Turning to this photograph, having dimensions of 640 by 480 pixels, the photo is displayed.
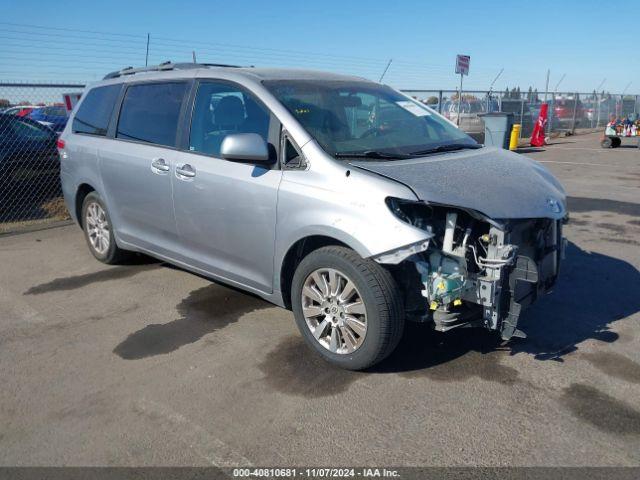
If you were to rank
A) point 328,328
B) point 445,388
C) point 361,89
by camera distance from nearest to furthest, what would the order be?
point 445,388, point 328,328, point 361,89

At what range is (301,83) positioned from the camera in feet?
13.8

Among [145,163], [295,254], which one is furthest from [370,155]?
[145,163]

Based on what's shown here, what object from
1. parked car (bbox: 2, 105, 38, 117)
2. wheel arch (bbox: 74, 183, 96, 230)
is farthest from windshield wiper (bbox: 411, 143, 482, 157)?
parked car (bbox: 2, 105, 38, 117)

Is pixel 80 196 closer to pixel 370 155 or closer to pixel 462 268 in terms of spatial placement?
pixel 370 155

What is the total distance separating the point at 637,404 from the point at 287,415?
2.01 meters

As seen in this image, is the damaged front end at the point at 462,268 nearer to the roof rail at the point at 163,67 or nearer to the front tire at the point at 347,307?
the front tire at the point at 347,307

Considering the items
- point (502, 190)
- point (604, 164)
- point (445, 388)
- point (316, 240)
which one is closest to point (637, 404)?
point (445, 388)

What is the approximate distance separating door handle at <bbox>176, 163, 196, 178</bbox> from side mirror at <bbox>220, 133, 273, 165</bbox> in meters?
0.67

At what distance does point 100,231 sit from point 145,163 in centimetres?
141

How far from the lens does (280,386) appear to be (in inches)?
134

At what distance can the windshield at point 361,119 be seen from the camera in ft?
12.4

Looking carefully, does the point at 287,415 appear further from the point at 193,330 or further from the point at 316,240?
the point at 193,330

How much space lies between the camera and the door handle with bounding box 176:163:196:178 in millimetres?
4242

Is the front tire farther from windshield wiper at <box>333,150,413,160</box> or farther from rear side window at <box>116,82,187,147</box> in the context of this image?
rear side window at <box>116,82,187,147</box>
